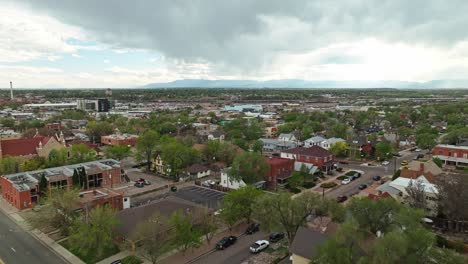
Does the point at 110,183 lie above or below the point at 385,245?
below

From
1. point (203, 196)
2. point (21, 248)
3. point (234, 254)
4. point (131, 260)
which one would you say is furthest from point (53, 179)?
point (234, 254)

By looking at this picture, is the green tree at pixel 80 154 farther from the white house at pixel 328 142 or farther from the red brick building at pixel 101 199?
the white house at pixel 328 142

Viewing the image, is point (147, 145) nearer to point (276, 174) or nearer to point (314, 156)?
point (276, 174)

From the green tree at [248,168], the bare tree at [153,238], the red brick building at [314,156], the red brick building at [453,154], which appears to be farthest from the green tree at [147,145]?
the red brick building at [453,154]

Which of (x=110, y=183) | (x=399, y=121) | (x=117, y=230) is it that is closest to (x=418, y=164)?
(x=117, y=230)

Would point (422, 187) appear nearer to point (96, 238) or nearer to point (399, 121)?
point (96, 238)

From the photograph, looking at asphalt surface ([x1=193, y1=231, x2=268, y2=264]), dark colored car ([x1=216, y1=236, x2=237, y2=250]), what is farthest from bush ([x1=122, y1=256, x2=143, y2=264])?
dark colored car ([x1=216, y1=236, x2=237, y2=250])

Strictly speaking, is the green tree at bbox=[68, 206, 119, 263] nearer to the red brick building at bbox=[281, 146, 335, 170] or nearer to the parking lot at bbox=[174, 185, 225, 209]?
the parking lot at bbox=[174, 185, 225, 209]

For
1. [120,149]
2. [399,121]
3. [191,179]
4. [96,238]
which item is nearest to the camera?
[96,238]
